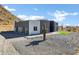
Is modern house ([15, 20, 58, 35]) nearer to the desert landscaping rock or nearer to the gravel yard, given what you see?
the gravel yard

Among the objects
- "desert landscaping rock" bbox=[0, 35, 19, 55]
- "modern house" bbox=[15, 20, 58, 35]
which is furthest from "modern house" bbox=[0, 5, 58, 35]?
"desert landscaping rock" bbox=[0, 35, 19, 55]

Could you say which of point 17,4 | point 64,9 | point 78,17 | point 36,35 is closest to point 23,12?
point 17,4

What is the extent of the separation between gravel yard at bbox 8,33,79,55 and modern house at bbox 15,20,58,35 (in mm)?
183

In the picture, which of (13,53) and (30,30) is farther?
(30,30)

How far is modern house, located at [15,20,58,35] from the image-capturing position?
5039 mm

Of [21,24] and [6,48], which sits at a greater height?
[21,24]

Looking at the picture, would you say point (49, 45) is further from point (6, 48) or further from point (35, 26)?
point (6, 48)

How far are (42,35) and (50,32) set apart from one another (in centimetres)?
22

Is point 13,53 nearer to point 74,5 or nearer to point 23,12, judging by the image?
point 23,12

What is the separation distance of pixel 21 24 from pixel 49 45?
0.91 metres

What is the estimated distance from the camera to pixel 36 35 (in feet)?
16.4

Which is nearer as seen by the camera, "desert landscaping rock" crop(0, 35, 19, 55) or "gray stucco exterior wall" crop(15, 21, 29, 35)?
"desert landscaping rock" crop(0, 35, 19, 55)

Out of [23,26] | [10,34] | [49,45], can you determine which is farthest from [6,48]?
[49,45]

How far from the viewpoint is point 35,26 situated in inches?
200
